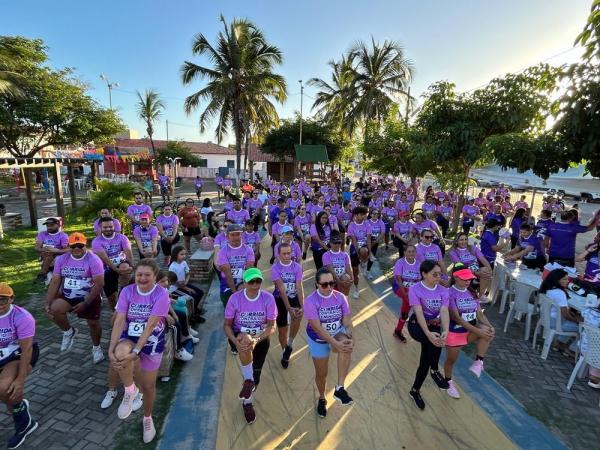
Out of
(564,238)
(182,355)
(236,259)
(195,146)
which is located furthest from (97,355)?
(195,146)

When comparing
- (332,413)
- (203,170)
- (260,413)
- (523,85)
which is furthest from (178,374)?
(203,170)

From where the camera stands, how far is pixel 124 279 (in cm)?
621

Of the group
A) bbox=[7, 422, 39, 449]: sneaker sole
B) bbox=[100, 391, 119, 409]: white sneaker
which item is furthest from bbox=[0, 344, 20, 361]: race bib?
bbox=[100, 391, 119, 409]: white sneaker

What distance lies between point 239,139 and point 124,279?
17149 mm

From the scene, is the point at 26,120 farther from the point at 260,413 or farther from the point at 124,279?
the point at 260,413

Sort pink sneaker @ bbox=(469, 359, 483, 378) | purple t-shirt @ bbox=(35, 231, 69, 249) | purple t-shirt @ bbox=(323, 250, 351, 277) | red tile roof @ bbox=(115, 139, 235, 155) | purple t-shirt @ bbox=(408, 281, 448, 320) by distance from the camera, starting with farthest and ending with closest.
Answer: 1. red tile roof @ bbox=(115, 139, 235, 155)
2. purple t-shirt @ bbox=(35, 231, 69, 249)
3. purple t-shirt @ bbox=(323, 250, 351, 277)
4. pink sneaker @ bbox=(469, 359, 483, 378)
5. purple t-shirt @ bbox=(408, 281, 448, 320)

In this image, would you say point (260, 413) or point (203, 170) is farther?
point (203, 170)

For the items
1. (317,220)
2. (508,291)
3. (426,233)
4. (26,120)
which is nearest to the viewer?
(426,233)

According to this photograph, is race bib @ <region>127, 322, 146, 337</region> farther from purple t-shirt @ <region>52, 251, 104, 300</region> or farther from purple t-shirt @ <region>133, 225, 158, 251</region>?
purple t-shirt @ <region>133, 225, 158, 251</region>

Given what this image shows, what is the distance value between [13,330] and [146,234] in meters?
Answer: 3.87

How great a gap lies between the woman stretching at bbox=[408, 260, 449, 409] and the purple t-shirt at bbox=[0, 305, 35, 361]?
168 inches

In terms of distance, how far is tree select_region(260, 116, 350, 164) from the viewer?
30922mm

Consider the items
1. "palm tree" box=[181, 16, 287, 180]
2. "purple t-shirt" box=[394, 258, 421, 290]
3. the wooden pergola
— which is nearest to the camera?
"purple t-shirt" box=[394, 258, 421, 290]

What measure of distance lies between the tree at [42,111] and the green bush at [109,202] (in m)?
5.11
